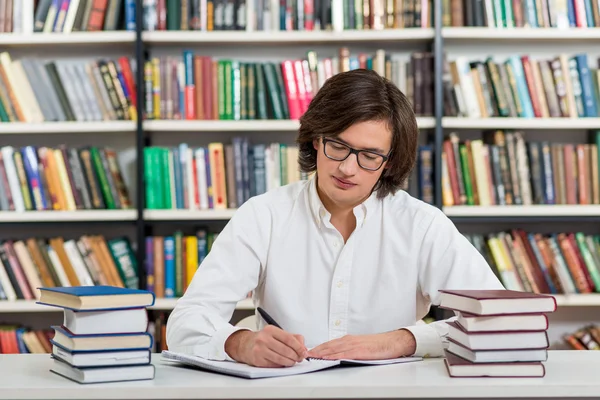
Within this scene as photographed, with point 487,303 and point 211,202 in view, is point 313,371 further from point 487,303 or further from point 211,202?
point 211,202

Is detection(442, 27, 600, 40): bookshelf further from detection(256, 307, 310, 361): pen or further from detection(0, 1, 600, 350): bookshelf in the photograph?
detection(256, 307, 310, 361): pen

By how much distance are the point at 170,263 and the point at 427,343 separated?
1.67 m

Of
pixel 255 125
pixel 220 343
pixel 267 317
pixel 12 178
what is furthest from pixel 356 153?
pixel 12 178

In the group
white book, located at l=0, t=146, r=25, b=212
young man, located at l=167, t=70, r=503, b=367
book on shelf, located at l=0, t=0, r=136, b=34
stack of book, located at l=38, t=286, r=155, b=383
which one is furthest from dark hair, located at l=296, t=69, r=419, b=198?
white book, located at l=0, t=146, r=25, b=212

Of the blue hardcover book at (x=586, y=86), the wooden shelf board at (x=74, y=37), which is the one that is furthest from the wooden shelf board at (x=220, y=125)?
the blue hardcover book at (x=586, y=86)

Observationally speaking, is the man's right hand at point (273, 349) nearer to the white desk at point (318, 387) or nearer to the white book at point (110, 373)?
the white desk at point (318, 387)

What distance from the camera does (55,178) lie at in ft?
9.71

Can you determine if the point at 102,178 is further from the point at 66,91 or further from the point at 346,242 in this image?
the point at 346,242

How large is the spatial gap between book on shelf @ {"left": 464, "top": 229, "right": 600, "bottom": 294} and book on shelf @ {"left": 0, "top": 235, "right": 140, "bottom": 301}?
1.45 meters

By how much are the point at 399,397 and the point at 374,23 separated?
2.05m

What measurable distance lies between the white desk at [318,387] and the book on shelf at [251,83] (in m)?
1.80

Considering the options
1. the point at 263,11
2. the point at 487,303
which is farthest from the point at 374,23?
the point at 487,303

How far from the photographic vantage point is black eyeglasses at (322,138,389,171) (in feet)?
5.41

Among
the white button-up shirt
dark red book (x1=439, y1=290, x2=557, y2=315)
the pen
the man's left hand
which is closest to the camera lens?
dark red book (x1=439, y1=290, x2=557, y2=315)
